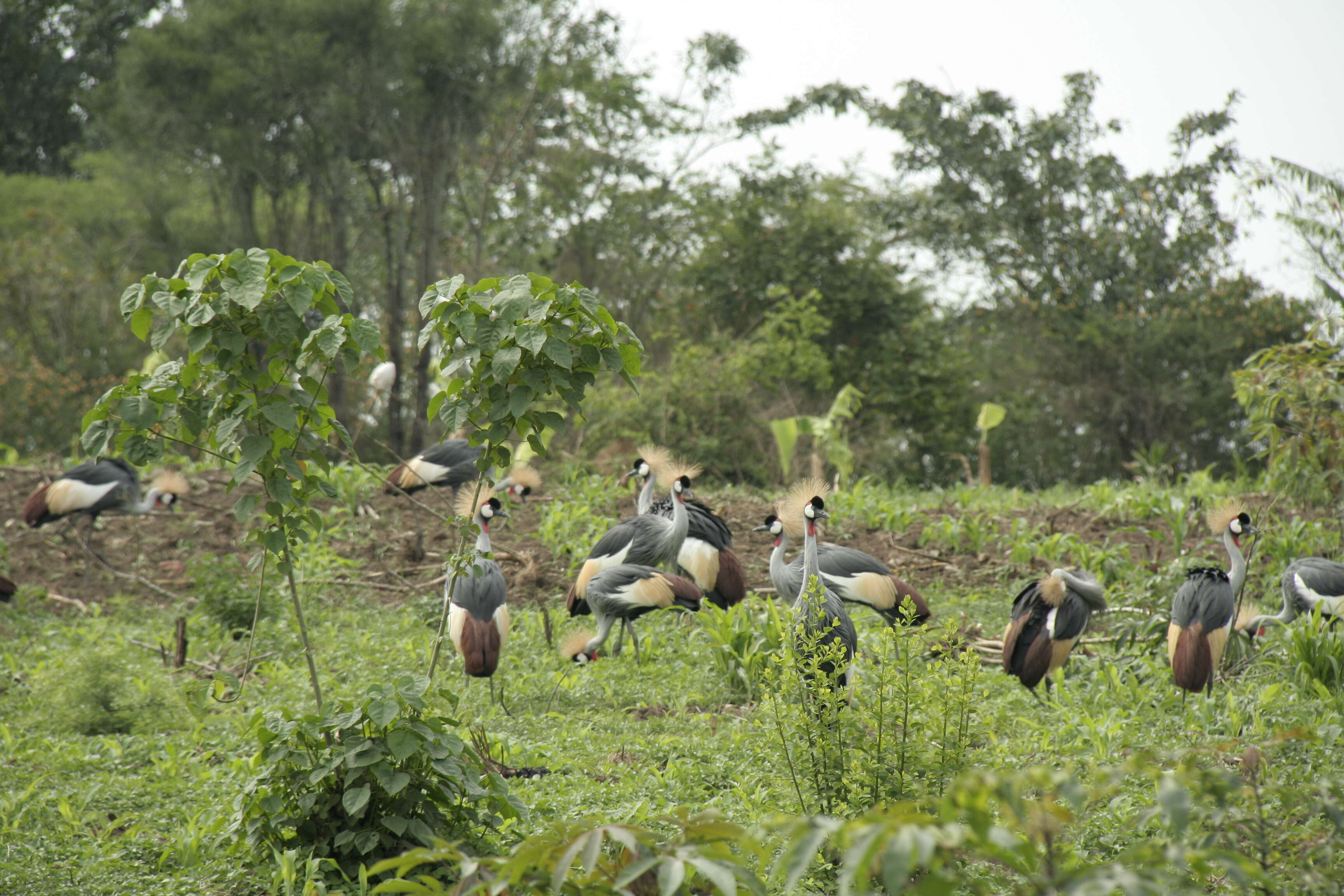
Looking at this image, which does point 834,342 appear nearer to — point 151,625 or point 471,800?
point 151,625

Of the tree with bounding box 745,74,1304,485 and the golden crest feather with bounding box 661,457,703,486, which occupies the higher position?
the tree with bounding box 745,74,1304,485

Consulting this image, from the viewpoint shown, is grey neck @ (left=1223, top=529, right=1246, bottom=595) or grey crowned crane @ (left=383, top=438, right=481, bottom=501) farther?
grey crowned crane @ (left=383, top=438, right=481, bottom=501)

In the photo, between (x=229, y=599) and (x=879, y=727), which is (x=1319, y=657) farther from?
(x=229, y=599)

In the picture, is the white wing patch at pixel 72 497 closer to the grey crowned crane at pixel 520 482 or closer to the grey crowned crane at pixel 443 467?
the grey crowned crane at pixel 443 467

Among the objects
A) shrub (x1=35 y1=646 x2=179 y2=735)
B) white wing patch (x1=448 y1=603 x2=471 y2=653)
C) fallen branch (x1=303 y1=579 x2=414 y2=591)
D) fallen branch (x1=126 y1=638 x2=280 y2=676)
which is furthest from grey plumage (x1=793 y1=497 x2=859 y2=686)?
fallen branch (x1=303 y1=579 x2=414 y2=591)

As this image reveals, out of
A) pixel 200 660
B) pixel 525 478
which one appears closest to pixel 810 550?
pixel 525 478

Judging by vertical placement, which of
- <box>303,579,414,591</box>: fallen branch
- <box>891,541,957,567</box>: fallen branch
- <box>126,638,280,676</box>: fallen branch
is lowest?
<box>126,638,280,676</box>: fallen branch

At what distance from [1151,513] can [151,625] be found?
809 centimetres

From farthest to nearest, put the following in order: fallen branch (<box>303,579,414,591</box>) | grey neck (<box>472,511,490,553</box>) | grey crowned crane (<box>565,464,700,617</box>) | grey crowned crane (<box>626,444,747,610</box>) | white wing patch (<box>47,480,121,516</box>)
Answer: white wing patch (<box>47,480,121,516</box>)
fallen branch (<box>303,579,414,591</box>)
grey crowned crane (<box>626,444,747,610</box>)
grey crowned crane (<box>565,464,700,617</box>)
grey neck (<box>472,511,490,553</box>)

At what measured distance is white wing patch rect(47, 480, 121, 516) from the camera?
8.68 m

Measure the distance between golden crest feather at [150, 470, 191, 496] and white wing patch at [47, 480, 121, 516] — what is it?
1.95ft

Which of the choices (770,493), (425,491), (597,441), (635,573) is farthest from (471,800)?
(597,441)

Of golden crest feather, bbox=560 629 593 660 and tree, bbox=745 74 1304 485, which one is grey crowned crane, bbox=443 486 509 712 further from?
tree, bbox=745 74 1304 485

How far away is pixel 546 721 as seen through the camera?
5375 millimetres
